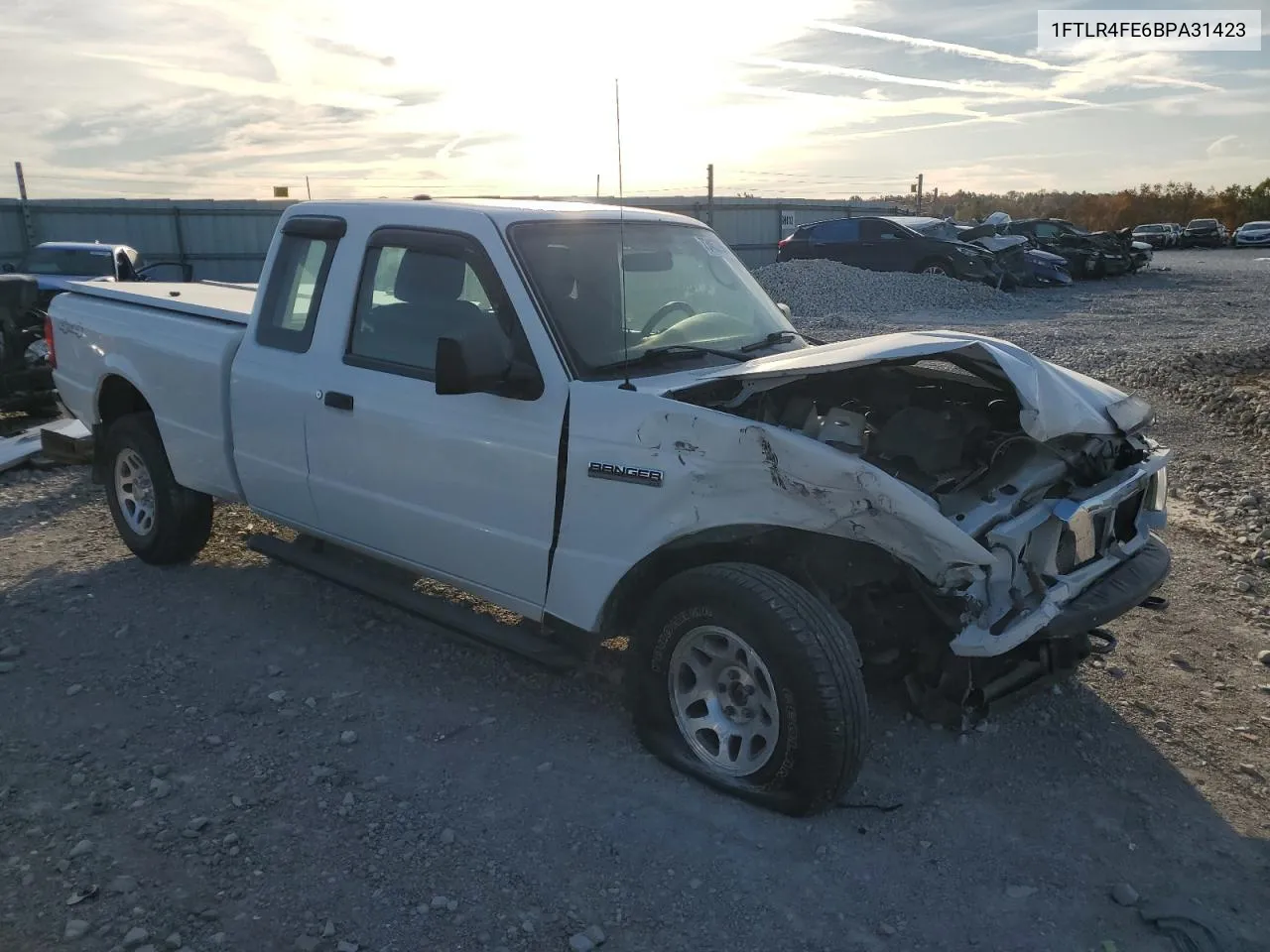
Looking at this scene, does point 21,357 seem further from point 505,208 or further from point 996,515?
point 996,515

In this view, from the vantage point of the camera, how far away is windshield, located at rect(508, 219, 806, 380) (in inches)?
162

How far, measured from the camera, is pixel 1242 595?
541 centimetres

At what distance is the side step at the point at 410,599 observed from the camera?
4078 mm

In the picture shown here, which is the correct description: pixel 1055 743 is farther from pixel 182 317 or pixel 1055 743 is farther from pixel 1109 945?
pixel 182 317

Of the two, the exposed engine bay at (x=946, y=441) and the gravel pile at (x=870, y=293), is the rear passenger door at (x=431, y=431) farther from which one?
the gravel pile at (x=870, y=293)

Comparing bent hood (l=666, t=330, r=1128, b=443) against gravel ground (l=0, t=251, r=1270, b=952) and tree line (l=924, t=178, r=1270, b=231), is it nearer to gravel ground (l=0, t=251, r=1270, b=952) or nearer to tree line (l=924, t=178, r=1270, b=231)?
gravel ground (l=0, t=251, r=1270, b=952)

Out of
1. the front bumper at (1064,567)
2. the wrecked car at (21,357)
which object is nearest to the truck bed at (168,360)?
the wrecked car at (21,357)

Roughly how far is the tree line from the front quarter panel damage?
5584 cm

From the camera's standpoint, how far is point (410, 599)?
462 centimetres

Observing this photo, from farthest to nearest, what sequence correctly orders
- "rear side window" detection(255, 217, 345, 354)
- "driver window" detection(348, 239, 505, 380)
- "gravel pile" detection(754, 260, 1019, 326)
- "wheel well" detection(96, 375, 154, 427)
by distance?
"gravel pile" detection(754, 260, 1019, 326), "wheel well" detection(96, 375, 154, 427), "rear side window" detection(255, 217, 345, 354), "driver window" detection(348, 239, 505, 380)

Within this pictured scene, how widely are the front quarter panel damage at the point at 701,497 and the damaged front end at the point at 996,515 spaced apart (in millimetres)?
157

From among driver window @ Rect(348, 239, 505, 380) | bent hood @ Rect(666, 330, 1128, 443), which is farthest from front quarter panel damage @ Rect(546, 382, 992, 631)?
driver window @ Rect(348, 239, 505, 380)

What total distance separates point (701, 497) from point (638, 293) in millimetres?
1251

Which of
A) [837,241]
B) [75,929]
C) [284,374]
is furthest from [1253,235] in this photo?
[75,929]
